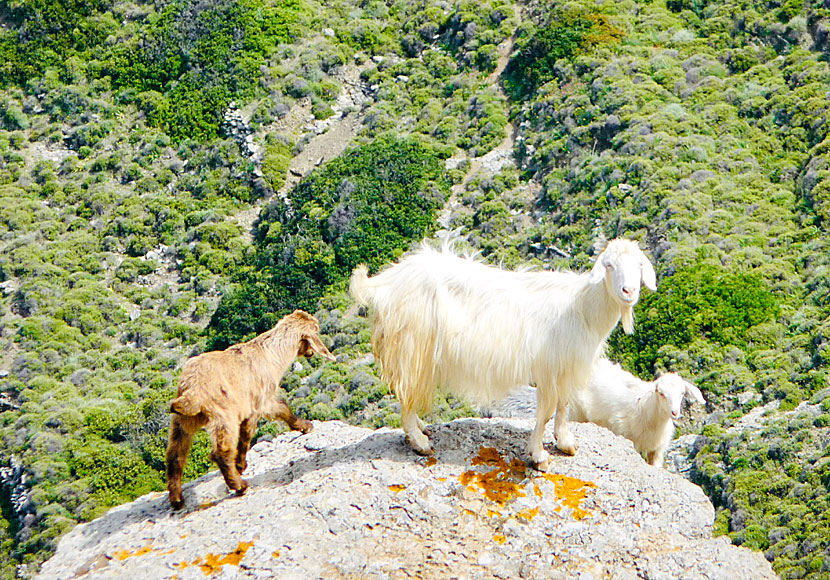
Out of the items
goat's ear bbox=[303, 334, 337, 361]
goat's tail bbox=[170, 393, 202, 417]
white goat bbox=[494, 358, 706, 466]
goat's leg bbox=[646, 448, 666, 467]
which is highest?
goat's ear bbox=[303, 334, 337, 361]

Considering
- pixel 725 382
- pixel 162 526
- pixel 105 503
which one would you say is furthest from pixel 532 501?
pixel 105 503

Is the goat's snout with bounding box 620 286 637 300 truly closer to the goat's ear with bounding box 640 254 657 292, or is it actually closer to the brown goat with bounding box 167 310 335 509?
the goat's ear with bounding box 640 254 657 292

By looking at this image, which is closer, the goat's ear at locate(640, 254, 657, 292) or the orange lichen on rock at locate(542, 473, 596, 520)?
the goat's ear at locate(640, 254, 657, 292)

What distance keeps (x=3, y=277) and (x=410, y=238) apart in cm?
1389

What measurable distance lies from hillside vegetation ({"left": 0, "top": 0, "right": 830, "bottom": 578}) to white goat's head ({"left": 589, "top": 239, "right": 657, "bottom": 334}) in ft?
23.5

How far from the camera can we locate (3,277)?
30.7 meters

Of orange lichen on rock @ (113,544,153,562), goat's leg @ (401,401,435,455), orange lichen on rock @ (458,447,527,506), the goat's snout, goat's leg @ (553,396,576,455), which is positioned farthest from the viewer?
goat's leg @ (553,396,576,455)

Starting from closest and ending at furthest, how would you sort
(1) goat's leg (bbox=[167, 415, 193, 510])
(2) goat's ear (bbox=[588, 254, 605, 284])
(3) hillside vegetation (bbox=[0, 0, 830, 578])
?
1. (2) goat's ear (bbox=[588, 254, 605, 284])
2. (1) goat's leg (bbox=[167, 415, 193, 510])
3. (3) hillside vegetation (bbox=[0, 0, 830, 578])

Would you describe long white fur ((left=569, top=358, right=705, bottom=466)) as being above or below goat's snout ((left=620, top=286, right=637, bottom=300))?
below

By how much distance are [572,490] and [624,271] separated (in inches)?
105

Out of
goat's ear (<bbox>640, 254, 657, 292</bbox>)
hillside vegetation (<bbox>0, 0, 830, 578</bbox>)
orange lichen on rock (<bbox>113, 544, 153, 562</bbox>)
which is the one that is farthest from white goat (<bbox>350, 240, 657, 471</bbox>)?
hillside vegetation (<bbox>0, 0, 830, 578</bbox>)

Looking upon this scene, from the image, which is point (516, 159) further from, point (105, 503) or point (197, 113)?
point (105, 503)

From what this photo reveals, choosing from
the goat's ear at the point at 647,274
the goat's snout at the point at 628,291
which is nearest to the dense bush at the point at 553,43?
the goat's ear at the point at 647,274

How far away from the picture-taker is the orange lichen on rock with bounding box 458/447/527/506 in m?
10.3
